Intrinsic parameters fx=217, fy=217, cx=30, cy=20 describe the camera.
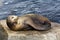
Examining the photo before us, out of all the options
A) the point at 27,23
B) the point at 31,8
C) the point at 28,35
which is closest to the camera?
the point at 28,35

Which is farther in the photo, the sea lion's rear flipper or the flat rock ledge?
the sea lion's rear flipper

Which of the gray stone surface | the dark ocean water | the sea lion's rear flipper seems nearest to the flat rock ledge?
the gray stone surface

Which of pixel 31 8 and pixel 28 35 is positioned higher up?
pixel 28 35

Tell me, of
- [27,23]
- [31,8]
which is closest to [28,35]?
[27,23]

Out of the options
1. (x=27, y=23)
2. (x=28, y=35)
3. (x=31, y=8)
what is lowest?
(x=31, y=8)

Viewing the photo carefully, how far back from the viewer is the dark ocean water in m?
6.27

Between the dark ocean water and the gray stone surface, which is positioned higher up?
the gray stone surface

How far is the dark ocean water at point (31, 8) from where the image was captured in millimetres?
6266

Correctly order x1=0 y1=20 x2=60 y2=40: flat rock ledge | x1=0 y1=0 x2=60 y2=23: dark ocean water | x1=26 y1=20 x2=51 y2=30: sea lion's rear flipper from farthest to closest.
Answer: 1. x1=0 y1=0 x2=60 y2=23: dark ocean water
2. x1=26 y1=20 x2=51 y2=30: sea lion's rear flipper
3. x1=0 y1=20 x2=60 y2=40: flat rock ledge

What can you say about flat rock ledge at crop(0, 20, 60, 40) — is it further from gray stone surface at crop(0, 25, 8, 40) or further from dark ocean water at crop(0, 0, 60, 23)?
dark ocean water at crop(0, 0, 60, 23)

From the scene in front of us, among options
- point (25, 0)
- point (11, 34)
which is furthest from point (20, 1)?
point (11, 34)

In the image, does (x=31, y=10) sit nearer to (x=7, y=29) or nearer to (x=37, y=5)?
(x=37, y=5)

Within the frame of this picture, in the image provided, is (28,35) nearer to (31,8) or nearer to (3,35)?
(3,35)

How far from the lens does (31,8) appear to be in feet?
21.7
